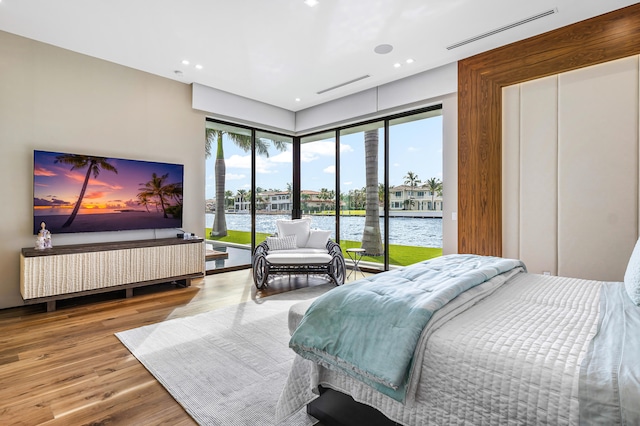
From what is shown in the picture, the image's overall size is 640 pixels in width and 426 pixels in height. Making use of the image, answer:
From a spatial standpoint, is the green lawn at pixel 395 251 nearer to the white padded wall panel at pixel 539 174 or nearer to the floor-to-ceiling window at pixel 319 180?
the floor-to-ceiling window at pixel 319 180

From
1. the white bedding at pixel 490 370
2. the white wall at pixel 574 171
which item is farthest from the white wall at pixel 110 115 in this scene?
the white bedding at pixel 490 370

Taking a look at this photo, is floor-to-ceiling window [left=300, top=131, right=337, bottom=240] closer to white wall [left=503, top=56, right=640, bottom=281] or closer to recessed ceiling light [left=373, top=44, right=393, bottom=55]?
recessed ceiling light [left=373, top=44, right=393, bottom=55]

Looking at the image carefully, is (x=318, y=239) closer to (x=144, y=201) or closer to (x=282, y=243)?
(x=282, y=243)

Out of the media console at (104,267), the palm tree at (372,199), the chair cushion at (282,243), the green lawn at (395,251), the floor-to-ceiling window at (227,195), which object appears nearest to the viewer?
the media console at (104,267)

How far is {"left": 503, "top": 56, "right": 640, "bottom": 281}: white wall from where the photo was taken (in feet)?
10.5

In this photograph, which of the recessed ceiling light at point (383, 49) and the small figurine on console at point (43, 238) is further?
the recessed ceiling light at point (383, 49)

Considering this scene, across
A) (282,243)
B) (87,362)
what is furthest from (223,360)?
(282,243)

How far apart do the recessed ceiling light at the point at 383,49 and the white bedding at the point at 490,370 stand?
3118mm

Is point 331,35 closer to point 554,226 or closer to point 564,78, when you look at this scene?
point 564,78

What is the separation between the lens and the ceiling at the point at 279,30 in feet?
10.2

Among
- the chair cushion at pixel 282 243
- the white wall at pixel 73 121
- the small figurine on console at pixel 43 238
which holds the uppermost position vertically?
the white wall at pixel 73 121

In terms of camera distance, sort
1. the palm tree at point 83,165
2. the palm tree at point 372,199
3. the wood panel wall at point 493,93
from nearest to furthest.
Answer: the wood panel wall at point 493,93 → the palm tree at point 83,165 → the palm tree at point 372,199

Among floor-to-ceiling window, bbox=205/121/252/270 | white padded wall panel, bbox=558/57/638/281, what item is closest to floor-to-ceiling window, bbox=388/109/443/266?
white padded wall panel, bbox=558/57/638/281

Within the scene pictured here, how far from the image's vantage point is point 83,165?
13.3 feet
